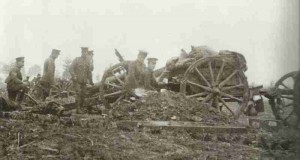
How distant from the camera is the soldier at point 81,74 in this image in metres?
8.82

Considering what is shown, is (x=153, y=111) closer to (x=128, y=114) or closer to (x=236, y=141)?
(x=128, y=114)

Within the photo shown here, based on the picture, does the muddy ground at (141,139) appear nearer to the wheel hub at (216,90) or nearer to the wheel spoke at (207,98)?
the wheel spoke at (207,98)

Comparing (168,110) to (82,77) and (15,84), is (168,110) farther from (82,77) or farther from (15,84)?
(15,84)

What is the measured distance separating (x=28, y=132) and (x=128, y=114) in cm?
244

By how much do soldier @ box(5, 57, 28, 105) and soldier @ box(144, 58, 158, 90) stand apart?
292 centimetres

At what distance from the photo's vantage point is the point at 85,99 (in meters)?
8.91

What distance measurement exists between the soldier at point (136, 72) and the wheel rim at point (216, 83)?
4.02 feet

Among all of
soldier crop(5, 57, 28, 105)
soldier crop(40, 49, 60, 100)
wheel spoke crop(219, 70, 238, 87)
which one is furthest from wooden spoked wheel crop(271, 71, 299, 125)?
soldier crop(5, 57, 28, 105)

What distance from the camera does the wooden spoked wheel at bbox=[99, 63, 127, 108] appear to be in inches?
354

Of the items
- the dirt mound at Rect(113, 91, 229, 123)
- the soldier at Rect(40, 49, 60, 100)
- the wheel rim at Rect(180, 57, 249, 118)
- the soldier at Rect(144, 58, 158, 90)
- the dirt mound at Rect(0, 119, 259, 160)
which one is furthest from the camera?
the soldier at Rect(40, 49, 60, 100)

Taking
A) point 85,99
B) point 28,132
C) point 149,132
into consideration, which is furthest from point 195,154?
point 85,99

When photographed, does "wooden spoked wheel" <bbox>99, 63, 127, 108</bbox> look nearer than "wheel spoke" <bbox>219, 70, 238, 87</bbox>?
No

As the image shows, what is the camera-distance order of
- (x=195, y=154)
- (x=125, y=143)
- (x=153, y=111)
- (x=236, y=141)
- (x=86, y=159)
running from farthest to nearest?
(x=153, y=111)
(x=236, y=141)
(x=125, y=143)
(x=195, y=154)
(x=86, y=159)

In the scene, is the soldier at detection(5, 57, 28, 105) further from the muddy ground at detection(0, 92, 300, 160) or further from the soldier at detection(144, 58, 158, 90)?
the soldier at detection(144, 58, 158, 90)
